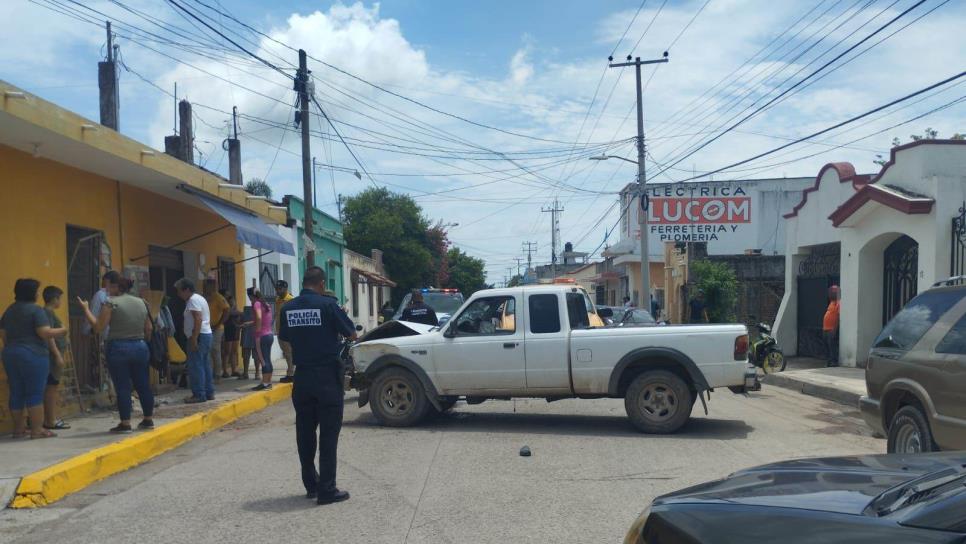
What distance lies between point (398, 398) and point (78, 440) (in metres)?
3.72

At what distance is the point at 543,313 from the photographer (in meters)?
10.3

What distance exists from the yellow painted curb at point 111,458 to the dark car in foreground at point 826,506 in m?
5.63

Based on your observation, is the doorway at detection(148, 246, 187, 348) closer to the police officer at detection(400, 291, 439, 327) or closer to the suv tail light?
the police officer at detection(400, 291, 439, 327)

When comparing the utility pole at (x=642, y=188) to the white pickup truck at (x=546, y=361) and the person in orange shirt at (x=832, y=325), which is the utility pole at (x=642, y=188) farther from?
the white pickup truck at (x=546, y=361)

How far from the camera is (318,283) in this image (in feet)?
22.6

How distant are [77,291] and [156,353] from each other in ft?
4.38

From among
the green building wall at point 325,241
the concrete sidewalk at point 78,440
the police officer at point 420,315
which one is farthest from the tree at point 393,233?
the concrete sidewalk at point 78,440

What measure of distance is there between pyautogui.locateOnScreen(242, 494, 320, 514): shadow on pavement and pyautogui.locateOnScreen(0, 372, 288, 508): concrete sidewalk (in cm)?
201

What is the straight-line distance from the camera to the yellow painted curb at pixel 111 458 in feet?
22.0

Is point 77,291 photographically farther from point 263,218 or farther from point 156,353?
point 263,218

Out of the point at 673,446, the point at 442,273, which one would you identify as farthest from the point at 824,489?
the point at 442,273

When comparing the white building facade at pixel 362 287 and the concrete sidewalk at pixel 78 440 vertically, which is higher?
the white building facade at pixel 362 287

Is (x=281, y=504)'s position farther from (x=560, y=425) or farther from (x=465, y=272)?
(x=465, y=272)

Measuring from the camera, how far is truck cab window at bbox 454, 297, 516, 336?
34.1 ft
